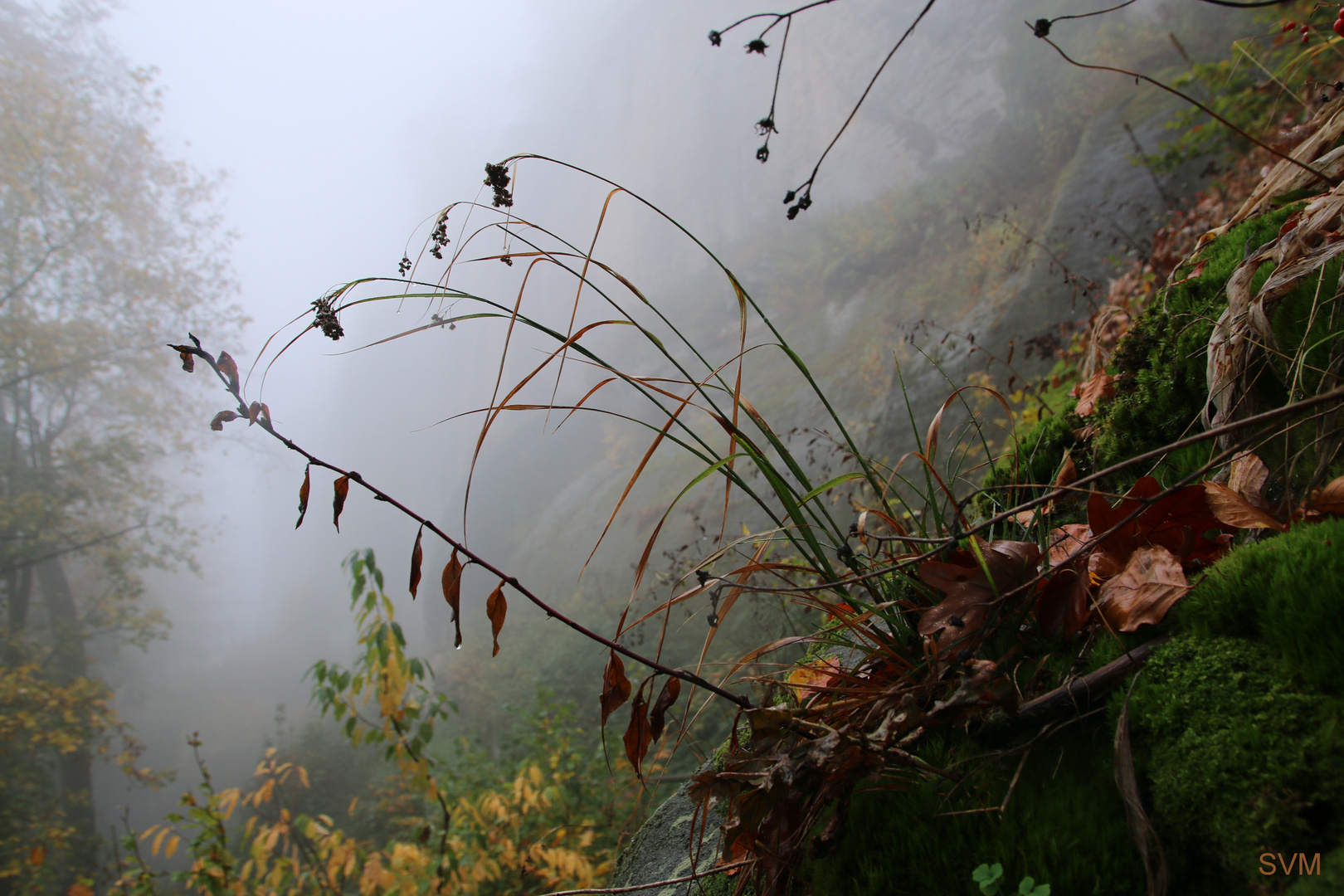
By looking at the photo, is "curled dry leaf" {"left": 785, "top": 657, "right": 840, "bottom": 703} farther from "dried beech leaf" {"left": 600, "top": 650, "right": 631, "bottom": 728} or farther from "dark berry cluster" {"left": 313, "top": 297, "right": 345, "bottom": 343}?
"dark berry cluster" {"left": 313, "top": 297, "right": 345, "bottom": 343}

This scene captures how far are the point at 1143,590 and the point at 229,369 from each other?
139cm

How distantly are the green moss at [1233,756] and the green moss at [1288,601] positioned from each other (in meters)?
0.02

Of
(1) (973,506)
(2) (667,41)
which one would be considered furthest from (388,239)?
(1) (973,506)

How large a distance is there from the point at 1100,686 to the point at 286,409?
8001 cm

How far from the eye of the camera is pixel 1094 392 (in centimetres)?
163

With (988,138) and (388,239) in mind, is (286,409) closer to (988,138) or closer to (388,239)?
(388,239)

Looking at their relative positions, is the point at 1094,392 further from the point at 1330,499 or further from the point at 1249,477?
the point at 1330,499

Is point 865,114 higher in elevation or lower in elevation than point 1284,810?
higher

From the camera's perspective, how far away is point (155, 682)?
24.4 metres

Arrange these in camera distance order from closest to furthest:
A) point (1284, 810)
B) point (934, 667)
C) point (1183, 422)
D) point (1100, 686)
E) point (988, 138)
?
point (1284, 810) → point (1100, 686) → point (934, 667) → point (1183, 422) → point (988, 138)

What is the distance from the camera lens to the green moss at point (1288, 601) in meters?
0.60

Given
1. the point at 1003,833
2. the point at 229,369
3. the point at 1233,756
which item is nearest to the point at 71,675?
the point at 229,369

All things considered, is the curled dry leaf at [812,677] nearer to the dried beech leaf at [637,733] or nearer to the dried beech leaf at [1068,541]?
the dried beech leaf at [637,733]

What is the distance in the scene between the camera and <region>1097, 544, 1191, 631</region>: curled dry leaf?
0.77 meters
